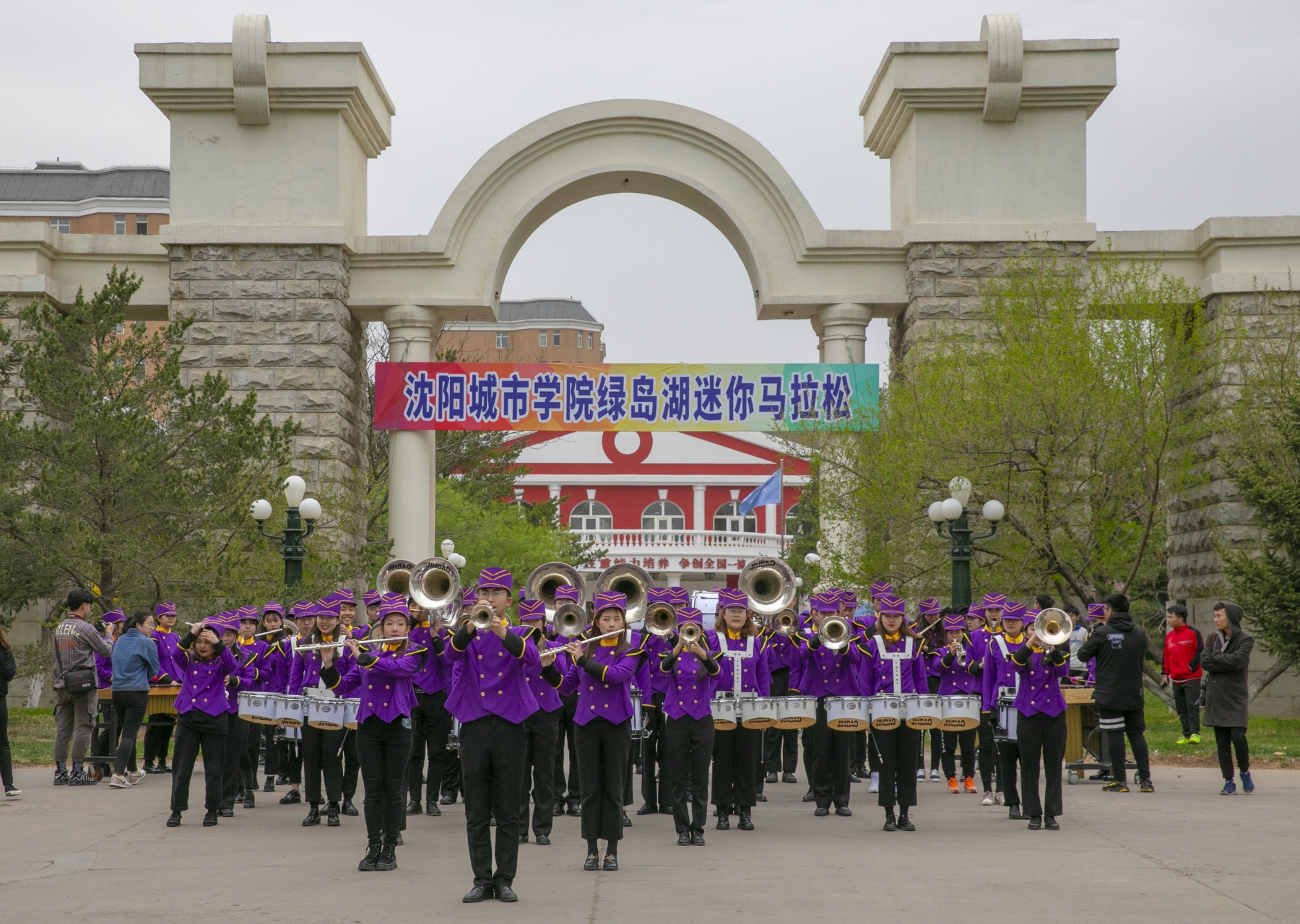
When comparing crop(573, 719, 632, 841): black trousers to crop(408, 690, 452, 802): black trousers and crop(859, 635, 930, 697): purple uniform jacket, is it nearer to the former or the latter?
crop(408, 690, 452, 802): black trousers

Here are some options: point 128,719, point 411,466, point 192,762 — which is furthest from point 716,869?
point 411,466

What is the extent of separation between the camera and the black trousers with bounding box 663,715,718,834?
1122 centimetres

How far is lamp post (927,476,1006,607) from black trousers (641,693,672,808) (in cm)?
644

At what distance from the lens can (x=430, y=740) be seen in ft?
42.1

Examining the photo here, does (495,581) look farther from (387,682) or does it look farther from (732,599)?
(732,599)

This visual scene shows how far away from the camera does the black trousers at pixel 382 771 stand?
32.0 ft

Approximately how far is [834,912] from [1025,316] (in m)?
15.1

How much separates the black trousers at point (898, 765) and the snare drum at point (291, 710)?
4.79 meters

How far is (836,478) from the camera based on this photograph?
22.5m

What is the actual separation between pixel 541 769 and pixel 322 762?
208cm

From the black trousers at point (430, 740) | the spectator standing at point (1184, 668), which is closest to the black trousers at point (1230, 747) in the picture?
the spectator standing at point (1184, 668)

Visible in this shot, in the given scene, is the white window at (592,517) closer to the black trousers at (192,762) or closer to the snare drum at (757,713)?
the black trousers at (192,762)

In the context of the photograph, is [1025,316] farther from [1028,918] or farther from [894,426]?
[1028,918]

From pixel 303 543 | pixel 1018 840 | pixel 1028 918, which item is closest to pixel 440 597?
pixel 1028 918
